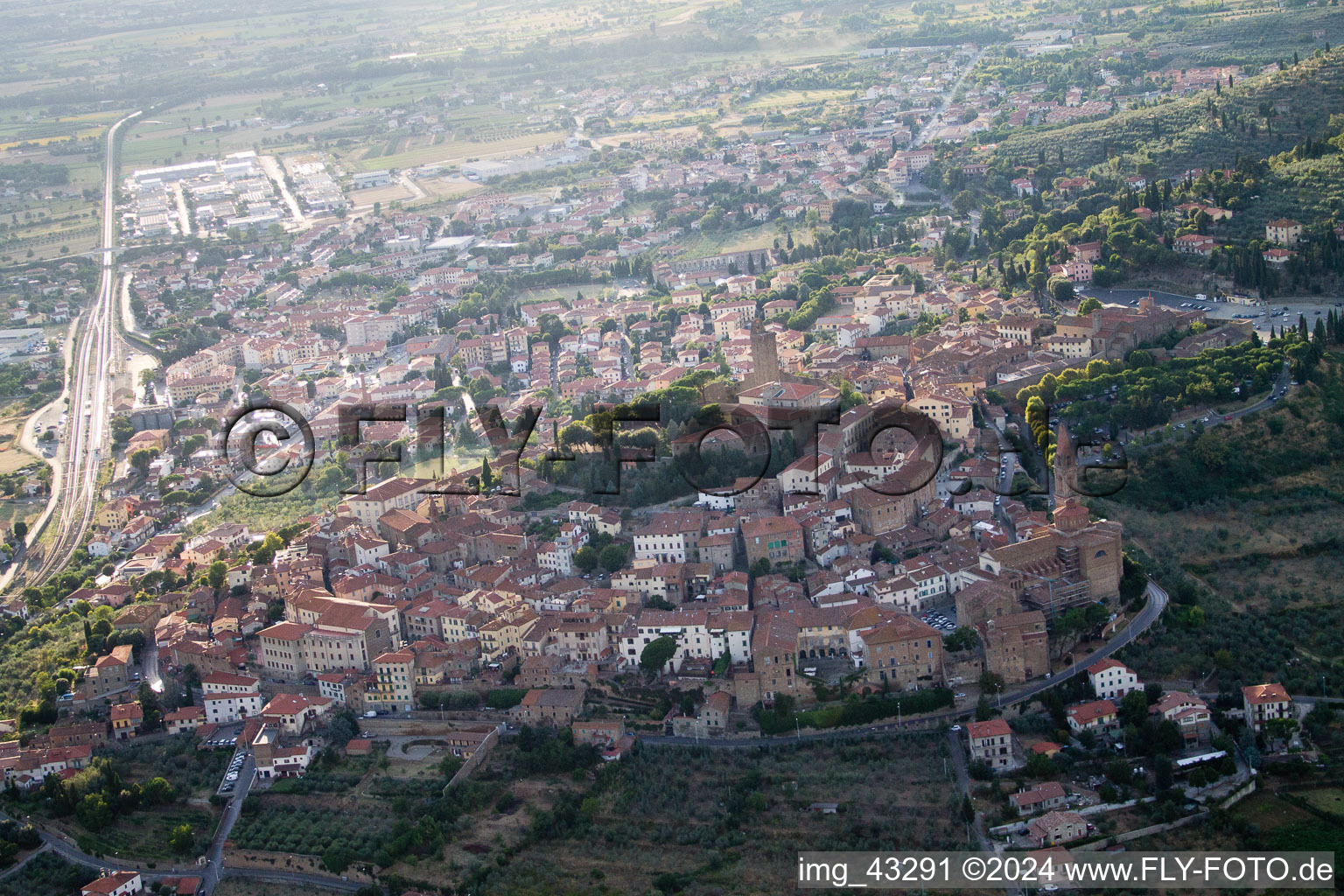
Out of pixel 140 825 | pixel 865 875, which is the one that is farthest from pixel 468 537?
pixel 865 875

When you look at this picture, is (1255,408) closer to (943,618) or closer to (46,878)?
(943,618)

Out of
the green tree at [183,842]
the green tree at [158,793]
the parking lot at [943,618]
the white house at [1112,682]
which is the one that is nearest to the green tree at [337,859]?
the green tree at [183,842]

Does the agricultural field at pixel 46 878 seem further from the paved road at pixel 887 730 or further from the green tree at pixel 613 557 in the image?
the green tree at pixel 613 557

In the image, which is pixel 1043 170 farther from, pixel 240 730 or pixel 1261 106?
pixel 240 730

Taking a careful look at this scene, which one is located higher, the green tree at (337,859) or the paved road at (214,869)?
the green tree at (337,859)

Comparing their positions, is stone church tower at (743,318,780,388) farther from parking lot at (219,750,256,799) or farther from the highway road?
the highway road

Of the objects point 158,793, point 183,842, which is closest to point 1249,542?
point 183,842

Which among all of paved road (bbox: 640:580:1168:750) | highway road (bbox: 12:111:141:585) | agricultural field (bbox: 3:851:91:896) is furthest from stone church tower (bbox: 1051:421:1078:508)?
highway road (bbox: 12:111:141:585)
